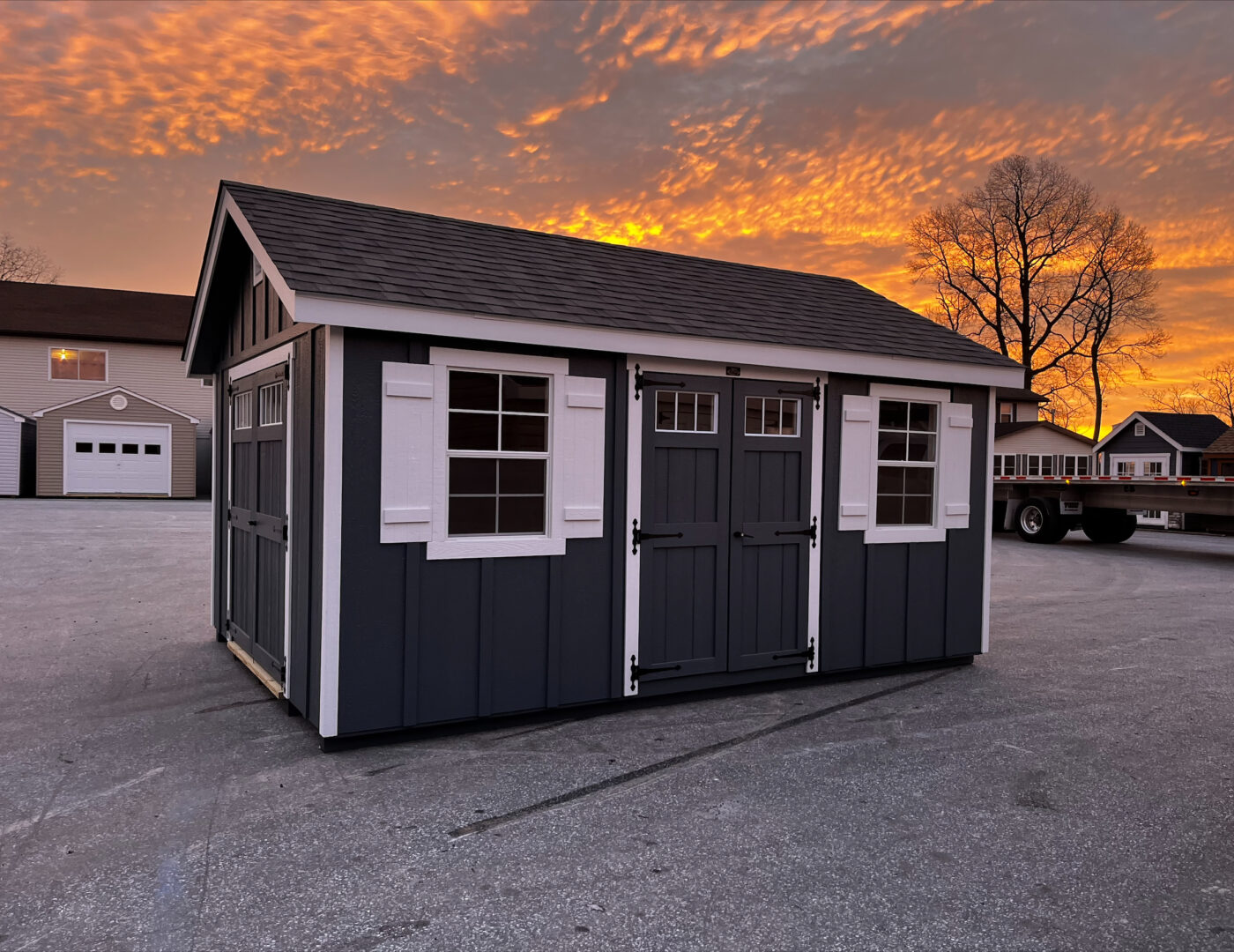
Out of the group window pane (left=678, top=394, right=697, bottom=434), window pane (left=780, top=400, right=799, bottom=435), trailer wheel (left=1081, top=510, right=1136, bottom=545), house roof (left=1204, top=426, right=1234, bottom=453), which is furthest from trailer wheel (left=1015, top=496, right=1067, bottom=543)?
window pane (left=678, top=394, right=697, bottom=434)

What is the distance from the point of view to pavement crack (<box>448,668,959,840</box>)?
3826mm

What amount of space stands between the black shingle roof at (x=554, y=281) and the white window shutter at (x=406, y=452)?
1.48 feet

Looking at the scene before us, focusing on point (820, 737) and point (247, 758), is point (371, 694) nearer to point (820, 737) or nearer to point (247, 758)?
point (247, 758)

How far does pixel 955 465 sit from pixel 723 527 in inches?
94.2

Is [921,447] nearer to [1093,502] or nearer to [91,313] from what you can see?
[1093,502]

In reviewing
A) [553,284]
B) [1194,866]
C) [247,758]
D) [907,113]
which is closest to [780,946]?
[1194,866]

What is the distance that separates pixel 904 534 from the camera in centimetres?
680

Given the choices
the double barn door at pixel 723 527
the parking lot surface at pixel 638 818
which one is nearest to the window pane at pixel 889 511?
the double barn door at pixel 723 527

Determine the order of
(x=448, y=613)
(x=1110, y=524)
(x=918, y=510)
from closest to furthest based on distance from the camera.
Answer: (x=448, y=613)
(x=918, y=510)
(x=1110, y=524)

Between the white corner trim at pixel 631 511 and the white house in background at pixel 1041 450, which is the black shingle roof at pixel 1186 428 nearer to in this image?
the white house in background at pixel 1041 450

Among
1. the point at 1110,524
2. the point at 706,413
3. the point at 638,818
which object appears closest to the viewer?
the point at 638,818

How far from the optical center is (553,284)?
5.83 metres

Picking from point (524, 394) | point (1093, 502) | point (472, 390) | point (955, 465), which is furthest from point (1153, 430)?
point (472, 390)

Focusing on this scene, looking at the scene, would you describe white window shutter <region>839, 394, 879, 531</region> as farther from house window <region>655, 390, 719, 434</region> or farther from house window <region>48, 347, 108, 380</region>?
house window <region>48, 347, 108, 380</region>
